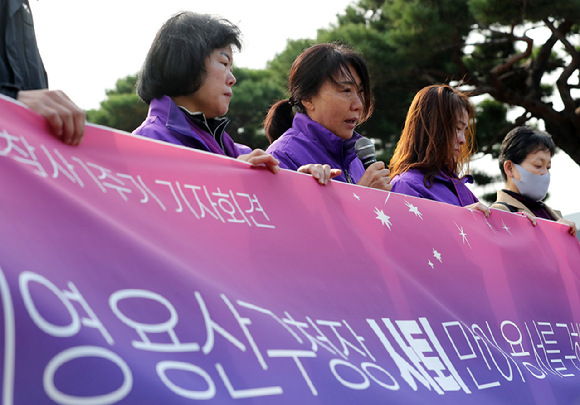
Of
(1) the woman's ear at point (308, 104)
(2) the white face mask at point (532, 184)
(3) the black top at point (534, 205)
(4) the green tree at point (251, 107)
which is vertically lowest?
(4) the green tree at point (251, 107)

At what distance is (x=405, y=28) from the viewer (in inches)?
374

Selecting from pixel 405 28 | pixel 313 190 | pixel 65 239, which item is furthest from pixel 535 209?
pixel 405 28

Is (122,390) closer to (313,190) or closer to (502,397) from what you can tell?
(313,190)

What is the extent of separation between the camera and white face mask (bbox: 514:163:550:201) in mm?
3320

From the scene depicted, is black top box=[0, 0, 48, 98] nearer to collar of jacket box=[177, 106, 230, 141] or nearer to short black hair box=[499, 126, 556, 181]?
collar of jacket box=[177, 106, 230, 141]

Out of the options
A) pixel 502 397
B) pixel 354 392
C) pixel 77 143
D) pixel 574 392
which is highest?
pixel 77 143

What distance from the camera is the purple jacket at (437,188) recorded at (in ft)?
8.41

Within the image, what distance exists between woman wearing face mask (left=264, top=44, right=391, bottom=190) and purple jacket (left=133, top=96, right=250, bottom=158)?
1.46ft

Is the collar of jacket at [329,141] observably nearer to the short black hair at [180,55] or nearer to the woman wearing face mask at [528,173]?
the short black hair at [180,55]

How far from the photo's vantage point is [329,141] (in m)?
2.45

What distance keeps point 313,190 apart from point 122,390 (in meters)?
0.98

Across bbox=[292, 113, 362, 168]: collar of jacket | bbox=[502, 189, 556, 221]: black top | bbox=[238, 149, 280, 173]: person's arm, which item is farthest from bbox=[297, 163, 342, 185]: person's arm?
bbox=[502, 189, 556, 221]: black top

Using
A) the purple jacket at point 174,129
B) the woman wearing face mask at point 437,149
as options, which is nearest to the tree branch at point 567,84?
the woman wearing face mask at point 437,149

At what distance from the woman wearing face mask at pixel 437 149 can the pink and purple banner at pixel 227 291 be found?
15.0 inches
